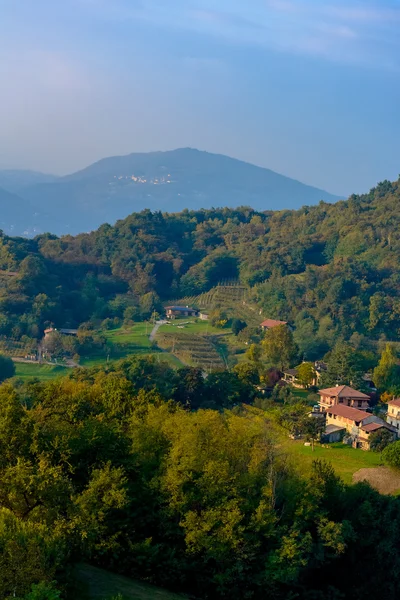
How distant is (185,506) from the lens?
38.2ft

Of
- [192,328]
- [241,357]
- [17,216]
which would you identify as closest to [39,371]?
[241,357]

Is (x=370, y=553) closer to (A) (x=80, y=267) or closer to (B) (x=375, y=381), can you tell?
(B) (x=375, y=381)

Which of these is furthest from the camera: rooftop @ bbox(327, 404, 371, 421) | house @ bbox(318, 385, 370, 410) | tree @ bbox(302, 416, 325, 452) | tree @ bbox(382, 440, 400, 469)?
house @ bbox(318, 385, 370, 410)

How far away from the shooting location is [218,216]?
61.4 m

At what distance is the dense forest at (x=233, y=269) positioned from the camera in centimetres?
3675

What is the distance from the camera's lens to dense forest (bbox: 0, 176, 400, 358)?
36750 mm

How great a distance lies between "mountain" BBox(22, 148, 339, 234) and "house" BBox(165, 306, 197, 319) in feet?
251

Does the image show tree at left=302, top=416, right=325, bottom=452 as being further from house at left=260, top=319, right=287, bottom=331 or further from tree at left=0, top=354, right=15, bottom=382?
house at left=260, top=319, right=287, bottom=331

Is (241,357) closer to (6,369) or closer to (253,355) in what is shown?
(253,355)

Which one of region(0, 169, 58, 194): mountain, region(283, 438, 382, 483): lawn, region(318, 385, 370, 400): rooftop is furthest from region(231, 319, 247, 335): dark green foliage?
region(0, 169, 58, 194): mountain

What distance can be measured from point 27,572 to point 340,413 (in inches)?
646

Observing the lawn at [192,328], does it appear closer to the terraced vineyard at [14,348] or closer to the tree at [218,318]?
the tree at [218,318]

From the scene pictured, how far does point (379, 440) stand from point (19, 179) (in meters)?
158

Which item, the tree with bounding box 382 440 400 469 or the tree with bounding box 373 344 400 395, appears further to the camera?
the tree with bounding box 373 344 400 395
